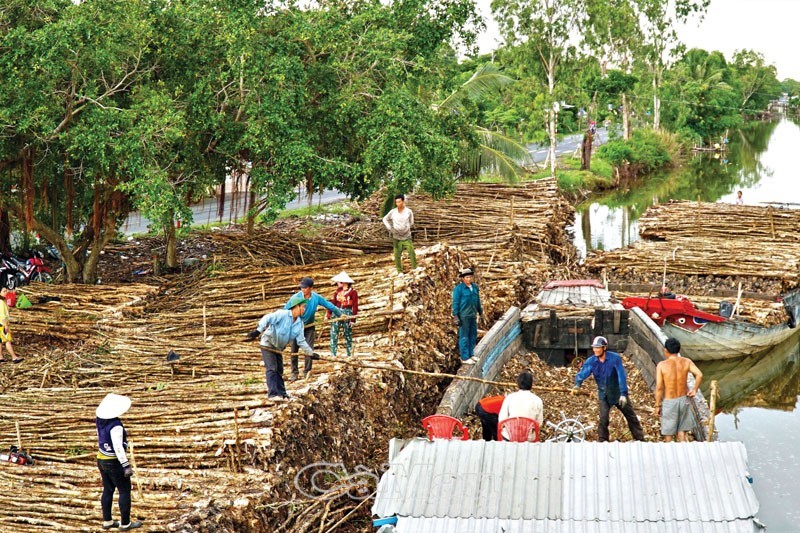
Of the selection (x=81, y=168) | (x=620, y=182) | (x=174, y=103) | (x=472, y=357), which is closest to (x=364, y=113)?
(x=174, y=103)

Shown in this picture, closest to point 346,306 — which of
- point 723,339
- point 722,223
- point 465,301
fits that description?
point 465,301

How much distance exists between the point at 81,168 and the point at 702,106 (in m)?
65.5

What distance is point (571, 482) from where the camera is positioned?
8.42 m

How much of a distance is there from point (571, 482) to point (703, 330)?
43.8 ft

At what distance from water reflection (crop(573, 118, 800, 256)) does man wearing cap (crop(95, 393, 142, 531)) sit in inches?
1048

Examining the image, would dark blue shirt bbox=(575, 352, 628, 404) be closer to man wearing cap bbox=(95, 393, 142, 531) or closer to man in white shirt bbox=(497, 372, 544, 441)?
man in white shirt bbox=(497, 372, 544, 441)

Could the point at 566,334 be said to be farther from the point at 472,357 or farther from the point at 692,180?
the point at 692,180

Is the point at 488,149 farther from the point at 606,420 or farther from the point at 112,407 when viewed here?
the point at 112,407

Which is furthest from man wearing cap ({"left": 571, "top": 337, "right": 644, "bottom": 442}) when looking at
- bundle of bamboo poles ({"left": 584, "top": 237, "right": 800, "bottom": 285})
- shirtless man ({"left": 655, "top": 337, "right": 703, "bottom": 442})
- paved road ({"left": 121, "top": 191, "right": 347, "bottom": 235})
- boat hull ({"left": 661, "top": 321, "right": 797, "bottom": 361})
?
paved road ({"left": 121, "top": 191, "right": 347, "bottom": 235})

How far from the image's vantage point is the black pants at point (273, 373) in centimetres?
1095

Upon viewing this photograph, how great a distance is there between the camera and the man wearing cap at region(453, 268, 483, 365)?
1408 cm

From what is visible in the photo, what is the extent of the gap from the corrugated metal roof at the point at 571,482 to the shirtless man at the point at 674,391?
261 centimetres

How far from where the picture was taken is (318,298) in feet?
39.5

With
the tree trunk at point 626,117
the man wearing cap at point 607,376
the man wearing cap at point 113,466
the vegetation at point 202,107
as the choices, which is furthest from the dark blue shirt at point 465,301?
the tree trunk at point 626,117
